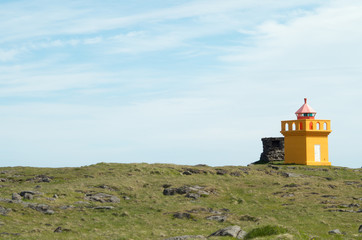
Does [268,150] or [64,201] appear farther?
[268,150]

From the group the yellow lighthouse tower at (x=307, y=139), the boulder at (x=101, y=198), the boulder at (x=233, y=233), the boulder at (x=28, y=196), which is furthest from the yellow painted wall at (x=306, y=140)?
the boulder at (x=233, y=233)

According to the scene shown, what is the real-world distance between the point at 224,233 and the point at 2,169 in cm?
4042

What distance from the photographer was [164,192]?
41.1 meters

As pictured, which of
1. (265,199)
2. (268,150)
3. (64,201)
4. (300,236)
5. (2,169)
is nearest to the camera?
(300,236)

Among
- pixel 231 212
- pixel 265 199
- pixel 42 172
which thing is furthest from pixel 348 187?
pixel 42 172

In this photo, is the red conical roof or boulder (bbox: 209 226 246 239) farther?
the red conical roof

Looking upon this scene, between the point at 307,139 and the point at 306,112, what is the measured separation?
11.2ft

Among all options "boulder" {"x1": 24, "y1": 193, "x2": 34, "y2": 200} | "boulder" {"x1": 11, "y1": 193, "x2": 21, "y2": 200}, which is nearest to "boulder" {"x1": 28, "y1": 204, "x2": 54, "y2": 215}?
"boulder" {"x1": 24, "y1": 193, "x2": 34, "y2": 200}

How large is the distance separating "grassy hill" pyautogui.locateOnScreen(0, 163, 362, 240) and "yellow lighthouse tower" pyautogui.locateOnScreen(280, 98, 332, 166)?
3.98 meters

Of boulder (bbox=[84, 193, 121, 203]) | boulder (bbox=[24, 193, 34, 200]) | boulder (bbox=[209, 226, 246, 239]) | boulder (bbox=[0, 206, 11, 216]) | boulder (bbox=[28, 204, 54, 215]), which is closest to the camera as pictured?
boulder (bbox=[209, 226, 246, 239])

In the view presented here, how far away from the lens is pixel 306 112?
196 feet

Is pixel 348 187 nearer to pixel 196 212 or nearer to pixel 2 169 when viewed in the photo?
pixel 196 212

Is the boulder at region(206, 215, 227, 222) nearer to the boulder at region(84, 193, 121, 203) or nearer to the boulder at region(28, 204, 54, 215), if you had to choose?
the boulder at region(84, 193, 121, 203)

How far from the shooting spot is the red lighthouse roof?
196ft
